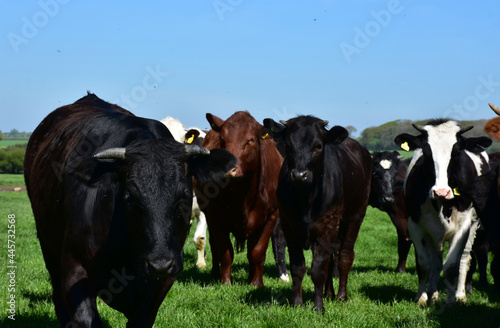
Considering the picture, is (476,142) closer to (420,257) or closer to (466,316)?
(420,257)

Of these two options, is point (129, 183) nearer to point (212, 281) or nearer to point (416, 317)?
point (416, 317)

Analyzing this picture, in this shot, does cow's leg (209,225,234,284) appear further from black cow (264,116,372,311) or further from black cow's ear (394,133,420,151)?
black cow's ear (394,133,420,151)

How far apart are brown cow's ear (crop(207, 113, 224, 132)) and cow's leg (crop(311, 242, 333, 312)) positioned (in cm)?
257

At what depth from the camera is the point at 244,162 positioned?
8203mm

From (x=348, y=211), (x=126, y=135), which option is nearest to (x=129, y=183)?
(x=126, y=135)

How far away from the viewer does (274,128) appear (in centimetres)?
723

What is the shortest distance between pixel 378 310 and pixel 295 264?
3.27 ft

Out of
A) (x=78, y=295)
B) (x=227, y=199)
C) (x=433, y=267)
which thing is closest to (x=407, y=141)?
(x=433, y=267)

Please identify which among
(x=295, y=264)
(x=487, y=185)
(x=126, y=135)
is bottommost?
(x=295, y=264)

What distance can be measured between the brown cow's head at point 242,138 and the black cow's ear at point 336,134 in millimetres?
1433

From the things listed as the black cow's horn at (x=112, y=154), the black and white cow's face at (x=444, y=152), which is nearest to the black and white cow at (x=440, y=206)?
the black and white cow's face at (x=444, y=152)

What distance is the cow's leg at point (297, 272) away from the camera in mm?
6598

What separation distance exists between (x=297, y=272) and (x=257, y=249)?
1.61 meters

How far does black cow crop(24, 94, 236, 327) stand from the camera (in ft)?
12.0
